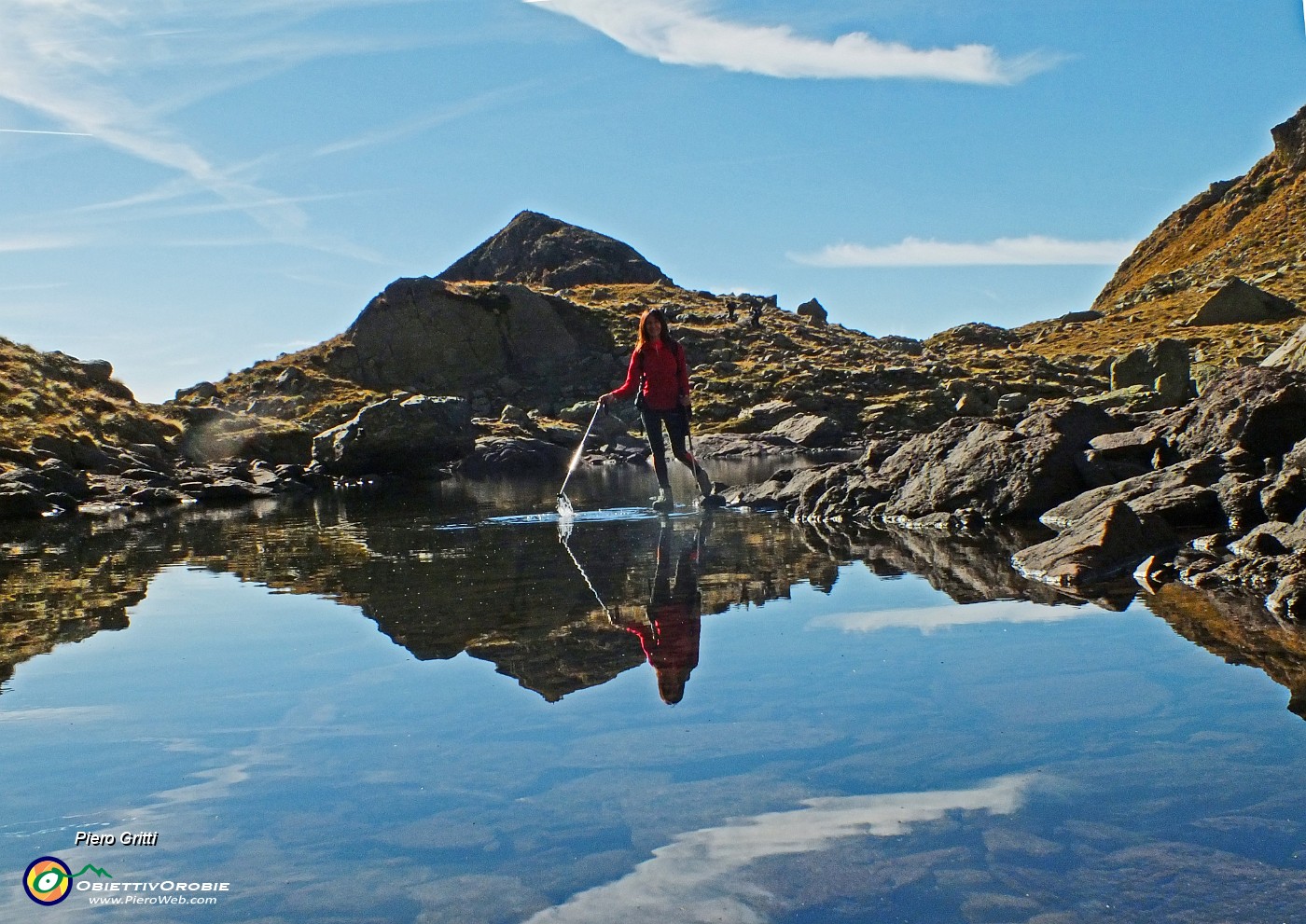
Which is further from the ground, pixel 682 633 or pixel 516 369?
pixel 516 369

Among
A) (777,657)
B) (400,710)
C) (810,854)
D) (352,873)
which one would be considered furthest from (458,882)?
(777,657)

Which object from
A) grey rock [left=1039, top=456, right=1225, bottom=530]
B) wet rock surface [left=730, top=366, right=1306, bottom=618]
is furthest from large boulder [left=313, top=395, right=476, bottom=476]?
grey rock [left=1039, top=456, right=1225, bottom=530]

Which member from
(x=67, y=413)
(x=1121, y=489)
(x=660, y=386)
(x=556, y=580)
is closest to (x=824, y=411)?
(x=67, y=413)

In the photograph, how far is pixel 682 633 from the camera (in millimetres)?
9328

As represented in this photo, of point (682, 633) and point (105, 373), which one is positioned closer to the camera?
point (682, 633)

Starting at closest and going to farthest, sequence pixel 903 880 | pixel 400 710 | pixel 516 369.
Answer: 1. pixel 903 880
2. pixel 400 710
3. pixel 516 369

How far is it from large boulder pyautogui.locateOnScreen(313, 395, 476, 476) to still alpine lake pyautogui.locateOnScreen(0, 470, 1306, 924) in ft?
142

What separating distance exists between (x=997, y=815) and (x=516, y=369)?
101494 millimetres

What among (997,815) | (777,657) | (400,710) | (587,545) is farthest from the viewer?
(587,545)

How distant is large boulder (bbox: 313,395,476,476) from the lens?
54312 mm

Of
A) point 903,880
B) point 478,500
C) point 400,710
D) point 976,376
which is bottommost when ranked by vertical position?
point 903,880

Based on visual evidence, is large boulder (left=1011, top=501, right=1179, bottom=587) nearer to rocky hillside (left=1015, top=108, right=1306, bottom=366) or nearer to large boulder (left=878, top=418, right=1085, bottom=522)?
large boulder (left=878, top=418, right=1085, bottom=522)

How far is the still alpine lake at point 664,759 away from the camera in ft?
14.4

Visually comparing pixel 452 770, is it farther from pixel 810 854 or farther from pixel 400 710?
pixel 810 854
